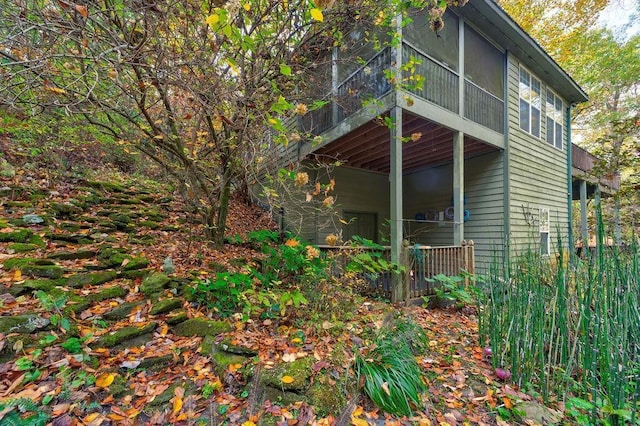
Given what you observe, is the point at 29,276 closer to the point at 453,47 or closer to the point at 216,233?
the point at 216,233

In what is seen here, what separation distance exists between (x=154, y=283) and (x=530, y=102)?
1015cm

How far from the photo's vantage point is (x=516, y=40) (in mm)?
6965

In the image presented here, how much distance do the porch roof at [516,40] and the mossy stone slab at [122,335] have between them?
305 inches

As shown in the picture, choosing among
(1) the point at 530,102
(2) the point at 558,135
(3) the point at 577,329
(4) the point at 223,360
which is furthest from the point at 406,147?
(4) the point at 223,360

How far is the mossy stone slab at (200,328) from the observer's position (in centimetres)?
274

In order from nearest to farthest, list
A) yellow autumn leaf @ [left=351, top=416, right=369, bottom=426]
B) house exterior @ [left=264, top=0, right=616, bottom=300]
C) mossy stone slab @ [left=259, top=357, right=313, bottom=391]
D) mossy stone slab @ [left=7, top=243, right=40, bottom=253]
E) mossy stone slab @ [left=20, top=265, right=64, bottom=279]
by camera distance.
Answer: yellow autumn leaf @ [left=351, top=416, right=369, bottom=426] < mossy stone slab @ [left=259, top=357, right=313, bottom=391] < mossy stone slab @ [left=20, top=265, right=64, bottom=279] < mossy stone slab @ [left=7, top=243, right=40, bottom=253] < house exterior @ [left=264, top=0, right=616, bottom=300]

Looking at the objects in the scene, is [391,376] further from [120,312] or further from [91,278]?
[91,278]

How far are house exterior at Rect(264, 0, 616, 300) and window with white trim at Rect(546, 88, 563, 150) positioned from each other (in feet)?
0.12

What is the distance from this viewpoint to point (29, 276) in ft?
9.57

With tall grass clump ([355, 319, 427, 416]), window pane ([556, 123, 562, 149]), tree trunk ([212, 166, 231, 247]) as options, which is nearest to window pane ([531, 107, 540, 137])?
window pane ([556, 123, 562, 149])

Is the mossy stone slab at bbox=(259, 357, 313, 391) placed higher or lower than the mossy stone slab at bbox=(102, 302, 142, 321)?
lower

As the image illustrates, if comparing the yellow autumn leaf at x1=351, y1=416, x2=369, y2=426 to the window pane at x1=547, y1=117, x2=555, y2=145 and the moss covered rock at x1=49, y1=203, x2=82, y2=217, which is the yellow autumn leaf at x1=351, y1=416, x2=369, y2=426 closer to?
the moss covered rock at x1=49, y1=203, x2=82, y2=217

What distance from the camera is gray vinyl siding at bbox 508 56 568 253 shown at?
23.9 ft

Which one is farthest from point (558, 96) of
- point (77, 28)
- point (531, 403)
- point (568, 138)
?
point (77, 28)
